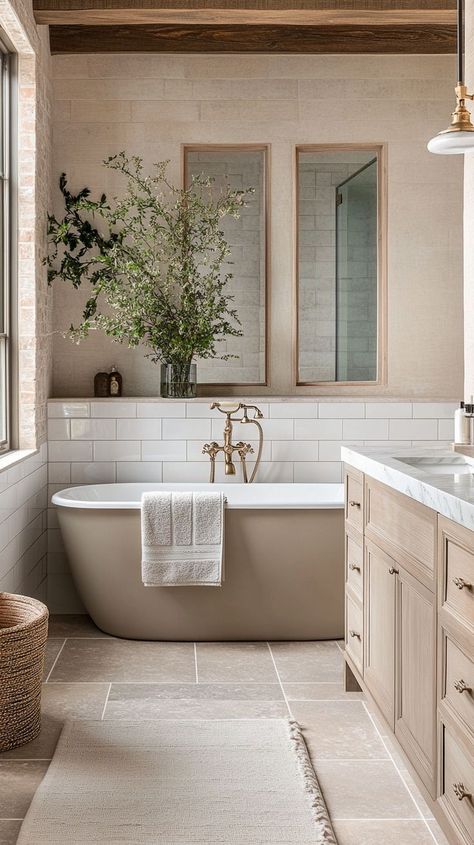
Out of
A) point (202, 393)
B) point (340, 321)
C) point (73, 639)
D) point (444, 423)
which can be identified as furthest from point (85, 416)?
point (444, 423)

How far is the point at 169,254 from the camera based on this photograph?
510 cm

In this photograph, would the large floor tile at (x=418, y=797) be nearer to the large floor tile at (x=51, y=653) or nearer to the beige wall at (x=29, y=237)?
the large floor tile at (x=51, y=653)

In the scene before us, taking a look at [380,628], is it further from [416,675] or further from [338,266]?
[338,266]

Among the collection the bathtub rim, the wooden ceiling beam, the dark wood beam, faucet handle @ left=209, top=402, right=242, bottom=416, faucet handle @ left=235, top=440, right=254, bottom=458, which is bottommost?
the bathtub rim

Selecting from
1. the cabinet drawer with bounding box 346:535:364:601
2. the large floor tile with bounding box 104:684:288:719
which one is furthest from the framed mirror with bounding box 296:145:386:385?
the large floor tile with bounding box 104:684:288:719

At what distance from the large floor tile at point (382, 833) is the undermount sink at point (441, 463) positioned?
1.14 meters

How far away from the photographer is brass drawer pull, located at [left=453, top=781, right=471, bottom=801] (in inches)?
79.9

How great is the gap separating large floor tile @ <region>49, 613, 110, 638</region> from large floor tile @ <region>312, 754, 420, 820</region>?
1789mm

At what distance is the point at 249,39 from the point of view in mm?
5055

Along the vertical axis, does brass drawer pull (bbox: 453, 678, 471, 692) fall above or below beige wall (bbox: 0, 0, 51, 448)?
below

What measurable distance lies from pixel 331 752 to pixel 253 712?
45 cm

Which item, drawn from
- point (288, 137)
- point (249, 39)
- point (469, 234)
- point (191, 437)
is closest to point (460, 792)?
point (469, 234)

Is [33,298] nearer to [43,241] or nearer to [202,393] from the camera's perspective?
[43,241]

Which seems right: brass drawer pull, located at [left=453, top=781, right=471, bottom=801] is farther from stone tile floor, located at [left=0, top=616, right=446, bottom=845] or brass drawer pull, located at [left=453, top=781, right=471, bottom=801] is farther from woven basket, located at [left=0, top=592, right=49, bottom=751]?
woven basket, located at [left=0, top=592, right=49, bottom=751]
